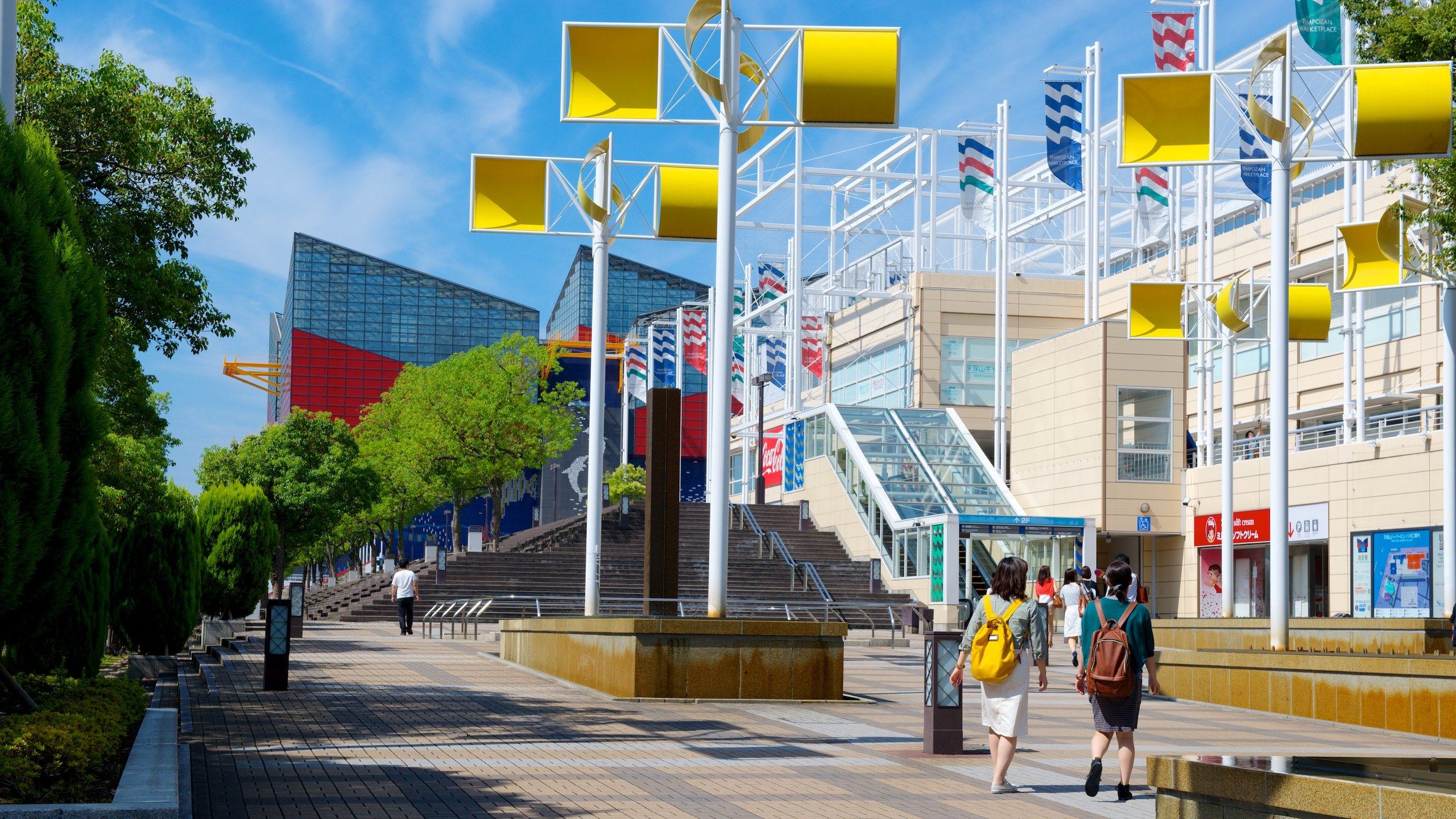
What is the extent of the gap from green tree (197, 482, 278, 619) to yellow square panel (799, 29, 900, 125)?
17.2 meters

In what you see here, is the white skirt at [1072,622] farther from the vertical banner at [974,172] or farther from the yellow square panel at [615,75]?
the vertical banner at [974,172]

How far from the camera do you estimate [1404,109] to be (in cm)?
1552

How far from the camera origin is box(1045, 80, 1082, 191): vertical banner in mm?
44938

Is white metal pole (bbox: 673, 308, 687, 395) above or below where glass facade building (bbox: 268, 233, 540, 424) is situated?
below

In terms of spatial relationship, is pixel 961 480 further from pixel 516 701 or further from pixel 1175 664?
pixel 516 701

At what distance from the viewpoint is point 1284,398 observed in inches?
696

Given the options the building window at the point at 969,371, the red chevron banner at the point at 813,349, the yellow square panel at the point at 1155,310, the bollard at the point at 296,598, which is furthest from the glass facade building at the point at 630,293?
the bollard at the point at 296,598

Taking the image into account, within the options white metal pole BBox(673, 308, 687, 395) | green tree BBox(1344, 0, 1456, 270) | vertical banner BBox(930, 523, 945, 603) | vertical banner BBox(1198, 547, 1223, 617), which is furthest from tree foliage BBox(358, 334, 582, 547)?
green tree BBox(1344, 0, 1456, 270)

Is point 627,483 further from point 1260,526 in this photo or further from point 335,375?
→ point 1260,526

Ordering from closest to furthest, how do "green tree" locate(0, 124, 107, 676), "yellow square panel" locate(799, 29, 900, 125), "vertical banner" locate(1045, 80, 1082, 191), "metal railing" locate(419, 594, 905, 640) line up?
"green tree" locate(0, 124, 107, 676)
"yellow square panel" locate(799, 29, 900, 125)
"metal railing" locate(419, 594, 905, 640)
"vertical banner" locate(1045, 80, 1082, 191)

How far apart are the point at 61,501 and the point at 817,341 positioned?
6025 cm

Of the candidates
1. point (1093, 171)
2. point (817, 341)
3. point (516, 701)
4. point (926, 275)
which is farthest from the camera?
point (817, 341)

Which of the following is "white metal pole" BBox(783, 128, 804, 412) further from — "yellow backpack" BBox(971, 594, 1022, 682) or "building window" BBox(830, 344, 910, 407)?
"yellow backpack" BBox(971, 594, 1022, 682)

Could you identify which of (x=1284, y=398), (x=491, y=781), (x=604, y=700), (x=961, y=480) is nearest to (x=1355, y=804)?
(x=491, y=781)
